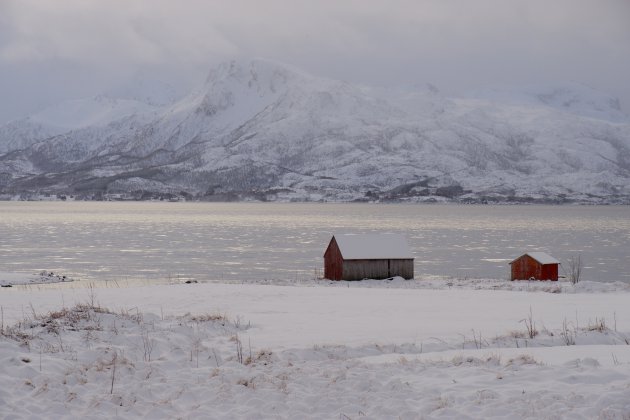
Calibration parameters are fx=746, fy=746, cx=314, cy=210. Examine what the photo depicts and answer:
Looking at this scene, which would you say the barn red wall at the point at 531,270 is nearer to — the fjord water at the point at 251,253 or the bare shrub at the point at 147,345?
the fjord water at the point at 251,253

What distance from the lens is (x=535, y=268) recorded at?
5794cm

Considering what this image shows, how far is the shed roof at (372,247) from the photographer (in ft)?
186

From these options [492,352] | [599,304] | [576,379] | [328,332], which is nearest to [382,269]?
[599,304]

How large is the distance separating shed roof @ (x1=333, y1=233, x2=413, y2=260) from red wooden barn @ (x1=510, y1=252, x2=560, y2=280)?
883cm

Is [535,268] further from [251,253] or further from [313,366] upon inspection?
[251,253]

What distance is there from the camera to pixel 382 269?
57.0 meters

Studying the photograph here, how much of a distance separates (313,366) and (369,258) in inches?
1605

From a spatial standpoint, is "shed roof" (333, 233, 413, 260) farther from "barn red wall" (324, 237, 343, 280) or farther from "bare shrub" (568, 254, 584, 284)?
"bare shrub" (568, 254, 584, 284)

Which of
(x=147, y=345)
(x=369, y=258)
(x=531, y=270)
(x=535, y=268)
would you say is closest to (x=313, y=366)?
(x=147, y=345)

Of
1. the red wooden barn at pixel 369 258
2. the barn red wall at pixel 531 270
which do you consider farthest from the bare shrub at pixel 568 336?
the barn red wall at pixel 531 270

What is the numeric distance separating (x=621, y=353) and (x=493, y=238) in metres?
116

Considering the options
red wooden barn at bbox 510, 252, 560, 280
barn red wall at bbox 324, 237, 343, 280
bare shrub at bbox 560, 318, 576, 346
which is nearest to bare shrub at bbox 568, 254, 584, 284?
red wooden barn at bbox 510, 252, 560, 280

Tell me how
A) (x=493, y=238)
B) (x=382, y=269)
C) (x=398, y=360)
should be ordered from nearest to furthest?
(x=398, y=360)
(x=382, y=269)
(x=493, y=238)

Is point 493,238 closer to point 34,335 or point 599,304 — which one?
point 599,304
